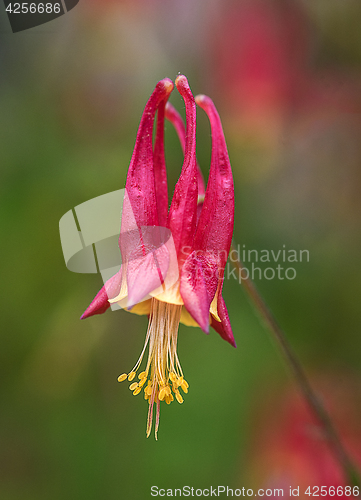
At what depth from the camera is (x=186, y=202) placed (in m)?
1.30

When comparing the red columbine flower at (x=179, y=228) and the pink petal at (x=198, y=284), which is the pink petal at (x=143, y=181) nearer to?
the red columbine flower at (x=179, y=228)

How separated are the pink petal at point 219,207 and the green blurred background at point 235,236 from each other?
1.23 metres

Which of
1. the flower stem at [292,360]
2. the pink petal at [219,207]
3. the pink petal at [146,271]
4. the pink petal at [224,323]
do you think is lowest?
the flower stem at [292,360]

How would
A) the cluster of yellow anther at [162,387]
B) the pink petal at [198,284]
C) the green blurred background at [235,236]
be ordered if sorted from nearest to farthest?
the pink petal at [198,284]
the cluster of yellow anther at [162,387]
the green blurred background at [235,236]

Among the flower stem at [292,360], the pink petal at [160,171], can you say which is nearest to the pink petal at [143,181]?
the pink petal at [160,171]

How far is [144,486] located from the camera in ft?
7.98

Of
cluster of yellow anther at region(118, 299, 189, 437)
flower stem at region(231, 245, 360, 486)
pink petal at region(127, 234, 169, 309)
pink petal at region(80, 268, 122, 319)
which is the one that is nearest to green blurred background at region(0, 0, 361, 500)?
flower stem at region(231, 245, 360, 486)

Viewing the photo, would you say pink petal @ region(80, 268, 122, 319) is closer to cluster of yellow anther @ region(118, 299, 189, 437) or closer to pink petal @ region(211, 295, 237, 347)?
cluster of yellow anther @ region(118, 299, 189, 437)

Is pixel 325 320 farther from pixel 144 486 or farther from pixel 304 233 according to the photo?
pixel 144 486

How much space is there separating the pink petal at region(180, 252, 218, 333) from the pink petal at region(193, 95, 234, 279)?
0.13ft

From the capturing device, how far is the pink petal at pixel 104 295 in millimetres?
1336

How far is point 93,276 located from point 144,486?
4.17ft

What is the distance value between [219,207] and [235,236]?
4.04 feet

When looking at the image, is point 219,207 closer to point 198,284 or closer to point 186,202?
point 186,202
